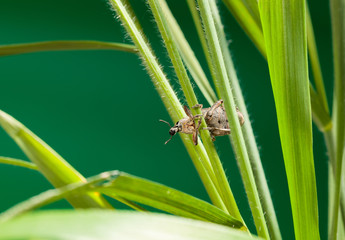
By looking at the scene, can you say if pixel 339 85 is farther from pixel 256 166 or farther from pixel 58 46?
pixel 58 46

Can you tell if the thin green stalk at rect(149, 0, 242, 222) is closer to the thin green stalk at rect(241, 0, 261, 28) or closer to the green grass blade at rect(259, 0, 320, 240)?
the green grass blade at rect(259, 0, 320, 240)

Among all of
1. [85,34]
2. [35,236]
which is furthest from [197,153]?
[85,34]

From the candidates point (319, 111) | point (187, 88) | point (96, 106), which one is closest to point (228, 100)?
point (187, 88)

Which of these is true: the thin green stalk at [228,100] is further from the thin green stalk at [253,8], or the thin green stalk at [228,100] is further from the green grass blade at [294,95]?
the thin green stalk at [253,8]

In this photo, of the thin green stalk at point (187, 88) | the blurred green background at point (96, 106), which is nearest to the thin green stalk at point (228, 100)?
the thin green stalk at point (187, 88)

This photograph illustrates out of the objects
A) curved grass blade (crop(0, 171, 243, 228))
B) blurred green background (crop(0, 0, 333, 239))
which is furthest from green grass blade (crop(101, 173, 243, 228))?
blurred green background (crop(0, 0, 333, 239))

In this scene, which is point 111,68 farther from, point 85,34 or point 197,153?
point 197,153
